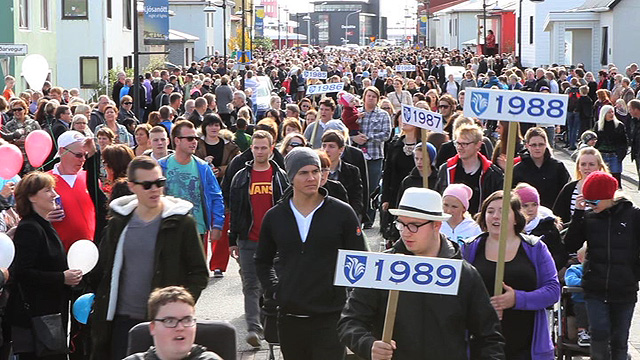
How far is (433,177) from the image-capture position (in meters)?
11.7

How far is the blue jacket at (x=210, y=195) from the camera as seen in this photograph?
10.6 meters

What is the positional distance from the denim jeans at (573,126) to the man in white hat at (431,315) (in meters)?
25.2

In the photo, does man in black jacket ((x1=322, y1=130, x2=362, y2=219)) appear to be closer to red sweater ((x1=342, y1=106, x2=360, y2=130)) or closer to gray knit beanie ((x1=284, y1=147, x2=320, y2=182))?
gray knit beanie ((x1=284, y1=147, x2=320, y2=182))

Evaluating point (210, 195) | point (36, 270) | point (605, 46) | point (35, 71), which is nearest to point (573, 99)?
point (35, 71)

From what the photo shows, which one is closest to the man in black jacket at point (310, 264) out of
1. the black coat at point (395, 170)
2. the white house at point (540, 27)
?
the black coat at point (395, 170)

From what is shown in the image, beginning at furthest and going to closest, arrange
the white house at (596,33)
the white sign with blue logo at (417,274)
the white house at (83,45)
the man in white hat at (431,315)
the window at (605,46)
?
the window at (605,46) → the white house at (596,33) → the white house at (83,45) → the man in white hat at (431,315) → the white sign with blue logo at (417,274)

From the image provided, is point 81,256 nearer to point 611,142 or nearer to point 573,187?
point 573,187

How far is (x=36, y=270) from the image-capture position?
7.68m

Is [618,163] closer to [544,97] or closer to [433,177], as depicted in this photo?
[433,177]

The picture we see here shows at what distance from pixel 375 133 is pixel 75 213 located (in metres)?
8.06

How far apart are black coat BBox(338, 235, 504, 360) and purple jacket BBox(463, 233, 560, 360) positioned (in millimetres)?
1273

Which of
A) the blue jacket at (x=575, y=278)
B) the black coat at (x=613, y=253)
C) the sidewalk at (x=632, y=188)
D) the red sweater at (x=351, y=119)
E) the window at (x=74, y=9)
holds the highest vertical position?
the window at (x=74, y=9)

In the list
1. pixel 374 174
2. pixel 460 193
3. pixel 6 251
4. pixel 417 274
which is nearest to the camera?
pixel 417 274

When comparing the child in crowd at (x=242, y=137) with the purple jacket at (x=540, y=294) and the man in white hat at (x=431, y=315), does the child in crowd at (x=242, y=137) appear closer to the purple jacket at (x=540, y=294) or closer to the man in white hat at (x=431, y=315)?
the purple jacket at (x=540, y=294)
